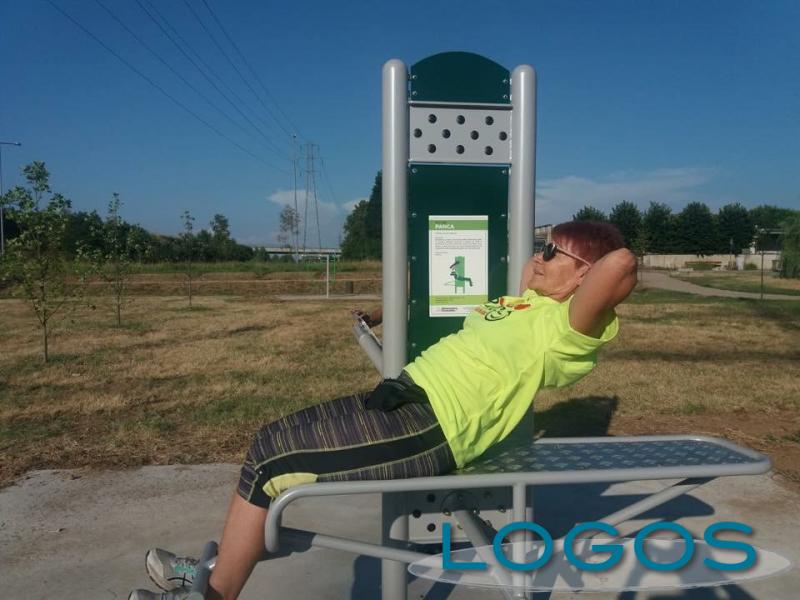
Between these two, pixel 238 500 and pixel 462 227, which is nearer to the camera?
pixel 238 500

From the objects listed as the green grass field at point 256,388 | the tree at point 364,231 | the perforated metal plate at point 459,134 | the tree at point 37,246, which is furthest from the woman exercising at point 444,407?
the tree at point 364,231

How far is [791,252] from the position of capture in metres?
34.4

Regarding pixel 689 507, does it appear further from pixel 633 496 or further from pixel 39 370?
pixel 39 370

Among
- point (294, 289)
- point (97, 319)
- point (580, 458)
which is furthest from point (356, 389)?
point (294, 289)

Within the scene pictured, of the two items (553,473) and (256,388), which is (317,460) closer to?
(553,473)

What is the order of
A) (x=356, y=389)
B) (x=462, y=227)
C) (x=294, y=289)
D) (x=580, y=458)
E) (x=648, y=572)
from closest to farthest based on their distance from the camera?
(x=648, y=572) → (x=580, y=458) → (x=462, y=227) → (x=356, y=389) → (x=294, y=289)

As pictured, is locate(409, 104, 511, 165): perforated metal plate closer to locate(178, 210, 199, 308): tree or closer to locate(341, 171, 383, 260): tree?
locate(178, 210, 199, 308): tree

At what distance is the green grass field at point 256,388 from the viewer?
14.9 ft

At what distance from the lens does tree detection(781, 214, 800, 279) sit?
33875 millimetres

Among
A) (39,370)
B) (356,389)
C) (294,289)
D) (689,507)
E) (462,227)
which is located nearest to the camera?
(462,227)

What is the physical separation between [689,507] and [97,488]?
3.10 meters

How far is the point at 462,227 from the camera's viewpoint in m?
2.57

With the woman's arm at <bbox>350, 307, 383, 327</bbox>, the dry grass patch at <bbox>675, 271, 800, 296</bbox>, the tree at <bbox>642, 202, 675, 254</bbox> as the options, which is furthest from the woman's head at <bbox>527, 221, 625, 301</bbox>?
the tree at <bbox>642, 202, 675, 254</bbox>

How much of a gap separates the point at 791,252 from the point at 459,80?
37416 millimetres
